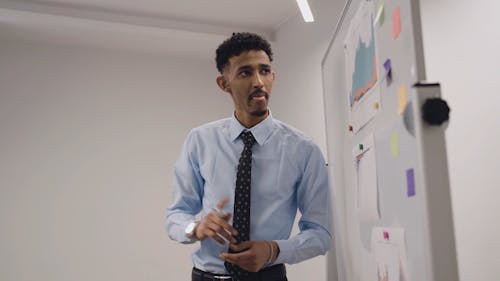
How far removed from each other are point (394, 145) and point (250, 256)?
0.69 m

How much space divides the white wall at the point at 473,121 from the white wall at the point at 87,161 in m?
2.47

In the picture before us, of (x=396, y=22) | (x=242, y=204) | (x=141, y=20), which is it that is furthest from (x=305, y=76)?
(x=396, y=22)

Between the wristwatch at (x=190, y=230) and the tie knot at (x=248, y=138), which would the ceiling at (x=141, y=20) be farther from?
the wristwatch at (x=190, y=230)

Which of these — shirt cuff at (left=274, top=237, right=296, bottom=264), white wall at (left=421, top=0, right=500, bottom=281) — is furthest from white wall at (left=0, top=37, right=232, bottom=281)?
white wall at (left=421, top=0, right=500, bottom=281)

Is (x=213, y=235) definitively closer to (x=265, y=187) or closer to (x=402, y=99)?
(x=265, y=187)

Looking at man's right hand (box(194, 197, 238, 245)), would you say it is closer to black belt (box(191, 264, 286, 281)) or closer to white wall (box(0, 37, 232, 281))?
black belt (box(191, 264, 286, 281))

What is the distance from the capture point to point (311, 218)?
1.72 meters

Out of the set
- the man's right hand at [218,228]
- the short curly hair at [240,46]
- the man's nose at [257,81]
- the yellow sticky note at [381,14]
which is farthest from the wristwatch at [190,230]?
the yellow sticky note at [381,14]

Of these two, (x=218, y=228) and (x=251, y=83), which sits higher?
(x=251, y=83)

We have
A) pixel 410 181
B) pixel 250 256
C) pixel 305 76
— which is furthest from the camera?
pixel 305 76

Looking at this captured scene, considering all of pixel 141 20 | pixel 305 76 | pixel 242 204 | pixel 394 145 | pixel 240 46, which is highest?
pixel 141 20

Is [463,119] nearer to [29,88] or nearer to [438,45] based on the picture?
[438,45]

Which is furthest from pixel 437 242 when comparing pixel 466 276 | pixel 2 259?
pixel 2 259

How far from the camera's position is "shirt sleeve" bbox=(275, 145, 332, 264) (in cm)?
161
